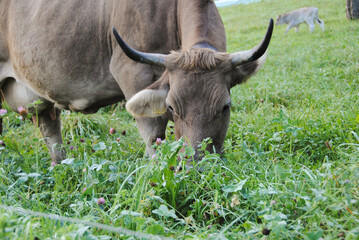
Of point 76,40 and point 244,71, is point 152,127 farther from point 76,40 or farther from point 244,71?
point 76,40

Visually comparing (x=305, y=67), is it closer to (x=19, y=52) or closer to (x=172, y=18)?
(x=172, y=18)

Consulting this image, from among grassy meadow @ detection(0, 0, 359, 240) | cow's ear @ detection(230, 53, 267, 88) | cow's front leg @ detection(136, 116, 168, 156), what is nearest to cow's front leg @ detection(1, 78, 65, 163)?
grassy meadow @ detection(0, 0, 359, 240)

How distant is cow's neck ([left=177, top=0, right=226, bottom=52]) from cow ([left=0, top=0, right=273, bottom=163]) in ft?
0.03

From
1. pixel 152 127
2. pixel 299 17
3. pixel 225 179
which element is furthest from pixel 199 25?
pixel 299 17

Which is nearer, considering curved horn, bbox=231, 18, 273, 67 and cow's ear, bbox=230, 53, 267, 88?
curved horn, bbox=231, 18, 273, 67

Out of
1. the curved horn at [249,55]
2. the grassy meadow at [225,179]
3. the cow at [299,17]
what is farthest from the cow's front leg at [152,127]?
the cow at [299,17]

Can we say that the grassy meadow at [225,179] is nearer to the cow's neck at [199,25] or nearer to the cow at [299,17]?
the cow's neck at [199,25]

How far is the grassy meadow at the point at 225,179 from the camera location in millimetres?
1992

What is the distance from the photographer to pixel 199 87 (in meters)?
3.08

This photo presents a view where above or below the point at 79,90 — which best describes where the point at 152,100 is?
below

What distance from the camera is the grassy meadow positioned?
6.54 feet

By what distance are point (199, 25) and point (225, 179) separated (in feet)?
5.35

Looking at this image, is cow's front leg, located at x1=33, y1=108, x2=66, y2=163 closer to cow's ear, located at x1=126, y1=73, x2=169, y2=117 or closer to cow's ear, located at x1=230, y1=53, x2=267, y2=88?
cow's ear, located at x1=126, y1=73, x2=169, y2=117

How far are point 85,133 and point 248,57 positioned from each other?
3114mm
